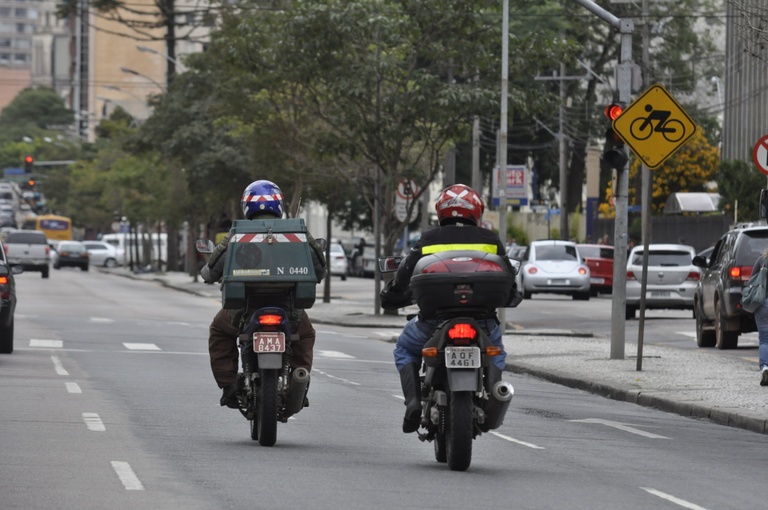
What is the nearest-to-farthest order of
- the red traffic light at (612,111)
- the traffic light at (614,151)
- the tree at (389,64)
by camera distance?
the traffic light at (614,151), the red traffic light at (612,111), the tree at (389,64)

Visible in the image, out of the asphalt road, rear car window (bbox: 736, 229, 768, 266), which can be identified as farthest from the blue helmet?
rear car window (bbox: 736, 229, 768, 266)

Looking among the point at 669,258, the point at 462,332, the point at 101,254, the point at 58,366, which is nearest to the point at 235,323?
the point at 462,332

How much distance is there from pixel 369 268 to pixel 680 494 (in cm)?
6695

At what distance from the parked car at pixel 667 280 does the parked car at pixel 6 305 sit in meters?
16.5

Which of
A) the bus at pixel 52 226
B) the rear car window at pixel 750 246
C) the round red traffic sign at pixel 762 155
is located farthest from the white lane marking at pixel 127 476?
the bus at pixel 52 226

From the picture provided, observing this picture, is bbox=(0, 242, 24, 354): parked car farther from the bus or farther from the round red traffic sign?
the bus

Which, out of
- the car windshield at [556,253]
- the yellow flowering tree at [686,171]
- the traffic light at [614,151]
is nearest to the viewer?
the traffic light at [614,151]

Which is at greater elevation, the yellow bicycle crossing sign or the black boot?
the yellow bicycle crossing sign

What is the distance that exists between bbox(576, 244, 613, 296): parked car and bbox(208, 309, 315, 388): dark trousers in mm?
38447

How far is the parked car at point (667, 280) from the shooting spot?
119 ft

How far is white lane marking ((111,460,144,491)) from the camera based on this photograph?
9.70 m

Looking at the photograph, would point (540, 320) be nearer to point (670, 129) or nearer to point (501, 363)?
point (670, 129)

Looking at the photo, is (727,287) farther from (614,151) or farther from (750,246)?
(614,151)

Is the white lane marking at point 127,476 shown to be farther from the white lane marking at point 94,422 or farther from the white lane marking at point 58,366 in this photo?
the white lane marking at point 58,366
